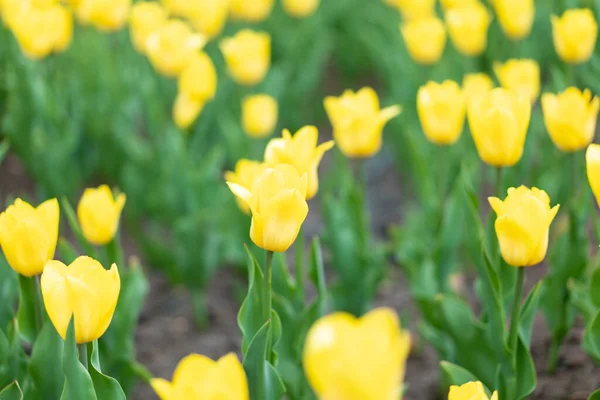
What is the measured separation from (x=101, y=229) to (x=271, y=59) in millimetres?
2704

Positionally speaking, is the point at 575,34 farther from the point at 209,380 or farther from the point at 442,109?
the point at 209,380

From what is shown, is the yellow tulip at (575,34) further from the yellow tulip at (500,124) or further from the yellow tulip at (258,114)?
the yellow tulip at (258,114)

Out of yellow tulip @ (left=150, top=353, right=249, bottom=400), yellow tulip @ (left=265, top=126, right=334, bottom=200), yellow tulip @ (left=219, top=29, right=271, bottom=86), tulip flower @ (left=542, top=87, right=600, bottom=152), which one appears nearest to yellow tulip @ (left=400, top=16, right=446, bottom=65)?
yellow tulip @ (left=219, top=29, right=271, bottom=86)

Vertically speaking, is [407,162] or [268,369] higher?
[268,369]

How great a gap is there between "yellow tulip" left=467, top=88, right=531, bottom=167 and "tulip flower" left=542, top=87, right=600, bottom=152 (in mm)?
236

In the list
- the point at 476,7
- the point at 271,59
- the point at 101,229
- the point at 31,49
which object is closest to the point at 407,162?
the point at 476,7

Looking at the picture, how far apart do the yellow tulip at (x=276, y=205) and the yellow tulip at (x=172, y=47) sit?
1622mm

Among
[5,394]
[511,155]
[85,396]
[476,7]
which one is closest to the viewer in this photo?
[85,396]

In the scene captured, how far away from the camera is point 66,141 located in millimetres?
2914

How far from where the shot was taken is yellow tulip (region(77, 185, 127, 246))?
186cm

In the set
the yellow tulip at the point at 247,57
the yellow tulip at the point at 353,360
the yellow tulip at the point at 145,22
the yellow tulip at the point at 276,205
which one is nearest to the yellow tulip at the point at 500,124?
the yellow tulip at the point at 276,205

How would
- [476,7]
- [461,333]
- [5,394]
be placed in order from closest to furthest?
[5,394] → [461,333] → [476,7]

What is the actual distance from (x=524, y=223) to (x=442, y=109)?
771mm

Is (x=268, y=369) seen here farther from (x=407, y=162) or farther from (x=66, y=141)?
(x=407, y=162)
